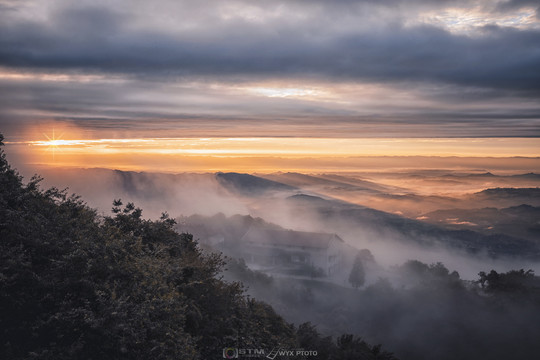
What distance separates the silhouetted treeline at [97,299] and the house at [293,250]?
46.8 meters

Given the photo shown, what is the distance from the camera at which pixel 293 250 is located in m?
73.0

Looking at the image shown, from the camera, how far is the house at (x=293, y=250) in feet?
232

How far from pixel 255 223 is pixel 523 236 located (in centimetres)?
9321

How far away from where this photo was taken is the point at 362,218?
146375mm

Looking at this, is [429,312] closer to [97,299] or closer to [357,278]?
[357,278]

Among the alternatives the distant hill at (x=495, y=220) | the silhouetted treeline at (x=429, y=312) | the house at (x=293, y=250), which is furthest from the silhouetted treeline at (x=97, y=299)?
the distant hill at (x=495, y=220)

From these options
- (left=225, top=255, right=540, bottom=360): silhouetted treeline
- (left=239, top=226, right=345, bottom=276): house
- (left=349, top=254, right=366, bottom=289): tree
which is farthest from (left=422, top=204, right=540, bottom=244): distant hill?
(left=225, top=255, right=540, bottom=360): silhouetted treeline

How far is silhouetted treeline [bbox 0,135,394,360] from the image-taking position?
49.5ft

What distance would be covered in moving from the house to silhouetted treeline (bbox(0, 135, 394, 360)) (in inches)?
1844

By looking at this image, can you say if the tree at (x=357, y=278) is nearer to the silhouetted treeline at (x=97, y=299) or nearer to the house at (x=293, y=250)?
the house at (x=293, y=250)

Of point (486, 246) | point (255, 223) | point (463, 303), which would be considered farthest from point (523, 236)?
point (463, 303)

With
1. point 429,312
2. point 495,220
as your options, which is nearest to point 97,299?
point 429,312

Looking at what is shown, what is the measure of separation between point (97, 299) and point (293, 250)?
58.9m

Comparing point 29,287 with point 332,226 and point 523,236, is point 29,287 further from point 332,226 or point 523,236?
point 523,236
